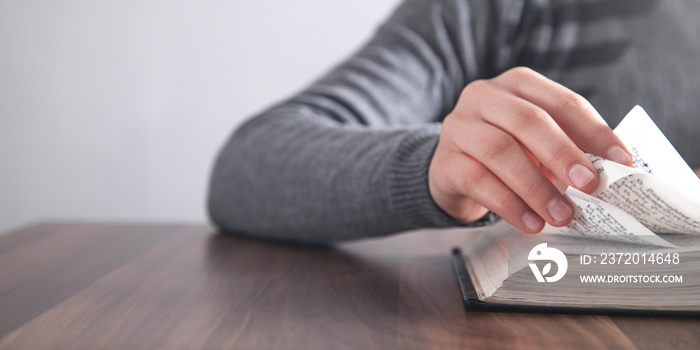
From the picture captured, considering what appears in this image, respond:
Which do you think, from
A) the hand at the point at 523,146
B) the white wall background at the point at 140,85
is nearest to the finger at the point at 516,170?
the hand at the point at 523,146

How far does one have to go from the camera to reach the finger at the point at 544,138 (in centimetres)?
32

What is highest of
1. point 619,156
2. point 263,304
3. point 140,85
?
point 619,156

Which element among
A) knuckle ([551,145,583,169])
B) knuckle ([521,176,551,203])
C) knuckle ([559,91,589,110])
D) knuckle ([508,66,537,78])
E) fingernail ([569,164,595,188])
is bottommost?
knuckle ([521,176,551,203])

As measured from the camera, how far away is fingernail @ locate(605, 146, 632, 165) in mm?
318

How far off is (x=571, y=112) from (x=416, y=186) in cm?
15

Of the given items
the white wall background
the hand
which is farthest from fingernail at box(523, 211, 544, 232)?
the white wall background

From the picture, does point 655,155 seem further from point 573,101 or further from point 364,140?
point 364,140

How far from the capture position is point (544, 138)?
1.13ft

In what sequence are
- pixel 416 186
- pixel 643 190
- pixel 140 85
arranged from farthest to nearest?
pixel 140 85 < pixel 416 186 < pixel 643 190

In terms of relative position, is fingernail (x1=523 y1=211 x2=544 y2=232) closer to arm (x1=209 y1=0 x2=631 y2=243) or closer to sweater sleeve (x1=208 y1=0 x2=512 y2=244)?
arm (x1=209 y1=0 x2=631 y2=243)

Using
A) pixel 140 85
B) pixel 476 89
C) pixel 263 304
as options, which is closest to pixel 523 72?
pixel 476 89

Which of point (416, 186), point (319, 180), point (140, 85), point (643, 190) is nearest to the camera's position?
point (643, 190)

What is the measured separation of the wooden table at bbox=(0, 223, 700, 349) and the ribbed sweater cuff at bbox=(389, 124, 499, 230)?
4cm

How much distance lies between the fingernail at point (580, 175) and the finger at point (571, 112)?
2 centimetres
